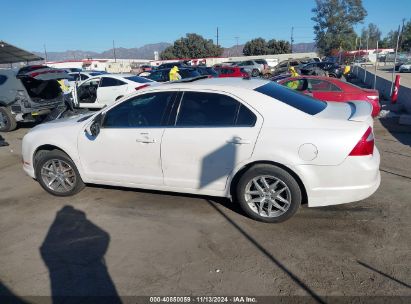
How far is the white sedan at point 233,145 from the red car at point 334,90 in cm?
582

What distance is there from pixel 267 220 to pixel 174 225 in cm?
109

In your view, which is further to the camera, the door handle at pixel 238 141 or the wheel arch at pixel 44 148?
the wheel arch at pixel 44 148

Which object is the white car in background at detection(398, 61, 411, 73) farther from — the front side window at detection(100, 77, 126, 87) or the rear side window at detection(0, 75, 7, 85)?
the rear side window at detection(0, 75, 7, 85)

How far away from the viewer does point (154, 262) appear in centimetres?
358

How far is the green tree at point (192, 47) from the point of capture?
86375 mm

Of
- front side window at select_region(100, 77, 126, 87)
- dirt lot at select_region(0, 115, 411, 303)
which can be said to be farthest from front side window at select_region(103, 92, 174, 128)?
front side window at select_region(100, 77, 126, 87)

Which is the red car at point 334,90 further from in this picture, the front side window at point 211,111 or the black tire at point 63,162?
the black tire at point 63,162

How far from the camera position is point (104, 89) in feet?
41.5

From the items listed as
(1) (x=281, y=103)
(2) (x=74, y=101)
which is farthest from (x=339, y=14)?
(1) (x=281, y=103)

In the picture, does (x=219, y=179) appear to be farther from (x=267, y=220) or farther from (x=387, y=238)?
(x=387, y=238)

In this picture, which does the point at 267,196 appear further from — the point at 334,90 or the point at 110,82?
the point at 110,82

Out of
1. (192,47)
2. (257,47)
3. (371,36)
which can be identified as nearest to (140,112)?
(192,47)

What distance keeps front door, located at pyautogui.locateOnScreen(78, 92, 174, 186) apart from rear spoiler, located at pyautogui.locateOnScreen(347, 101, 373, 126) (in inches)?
85.2

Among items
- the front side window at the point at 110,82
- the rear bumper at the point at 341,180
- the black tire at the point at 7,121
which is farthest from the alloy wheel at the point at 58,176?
the front side window at the point at 110,82
